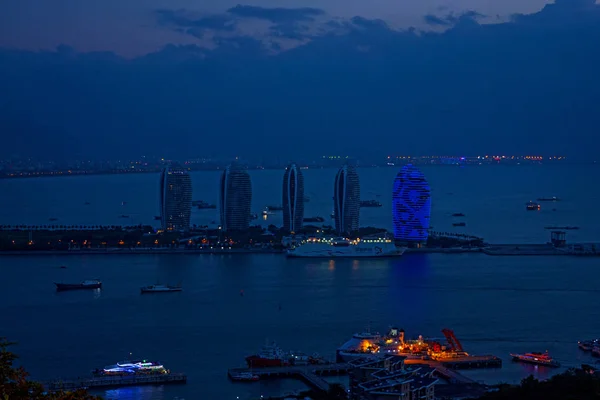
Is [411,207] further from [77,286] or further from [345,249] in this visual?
[77,286]

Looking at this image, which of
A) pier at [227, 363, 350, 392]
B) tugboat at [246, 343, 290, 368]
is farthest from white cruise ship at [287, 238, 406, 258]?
pier at [227, 363, 350, 392]

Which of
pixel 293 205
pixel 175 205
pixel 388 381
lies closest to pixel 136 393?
pixel 388 381

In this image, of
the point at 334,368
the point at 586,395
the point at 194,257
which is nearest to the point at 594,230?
the point at 194,257

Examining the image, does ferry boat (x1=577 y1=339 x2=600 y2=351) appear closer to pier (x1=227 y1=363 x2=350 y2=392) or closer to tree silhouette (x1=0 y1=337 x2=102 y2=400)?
pier (x1=227 y1=363 x2=350 y2=392)

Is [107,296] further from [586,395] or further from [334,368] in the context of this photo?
[586,395]

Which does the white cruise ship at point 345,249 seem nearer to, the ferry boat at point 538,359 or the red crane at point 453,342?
the red crane at point 453,342
